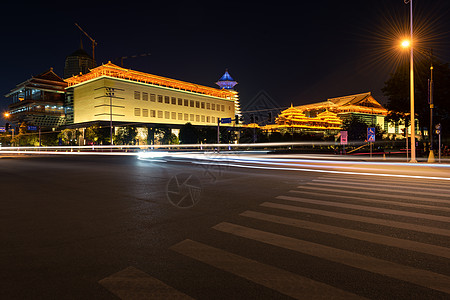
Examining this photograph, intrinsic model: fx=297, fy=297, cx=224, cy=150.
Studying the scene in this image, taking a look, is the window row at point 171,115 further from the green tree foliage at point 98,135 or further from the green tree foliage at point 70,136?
the green tree foliage at point 70,136

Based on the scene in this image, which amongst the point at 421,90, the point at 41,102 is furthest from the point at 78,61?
the point at 421,90

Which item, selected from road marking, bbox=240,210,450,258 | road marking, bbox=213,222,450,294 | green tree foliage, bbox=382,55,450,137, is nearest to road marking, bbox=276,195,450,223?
road marking, bbox=240,210,450,258

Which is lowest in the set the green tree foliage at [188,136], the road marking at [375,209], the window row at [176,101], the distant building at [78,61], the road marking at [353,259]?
the road marking at [375,209]

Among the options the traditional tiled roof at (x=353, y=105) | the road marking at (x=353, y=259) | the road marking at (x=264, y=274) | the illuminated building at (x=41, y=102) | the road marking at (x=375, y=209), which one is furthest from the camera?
the traditional tiled roof at (x=353, y=105)

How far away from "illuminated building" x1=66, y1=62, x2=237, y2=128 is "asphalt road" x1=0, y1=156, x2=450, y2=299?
2518 inches

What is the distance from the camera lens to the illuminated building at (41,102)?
9662 centimetres

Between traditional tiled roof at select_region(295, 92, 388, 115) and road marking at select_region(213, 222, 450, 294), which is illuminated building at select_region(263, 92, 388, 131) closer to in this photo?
traditional tiled roof at select_region(295, 92, 388, 115)

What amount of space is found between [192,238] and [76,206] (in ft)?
12.7

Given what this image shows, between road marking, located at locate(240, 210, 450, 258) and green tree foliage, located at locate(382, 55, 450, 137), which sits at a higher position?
green tree foliage, located at locate(382, 55, 450, 137)

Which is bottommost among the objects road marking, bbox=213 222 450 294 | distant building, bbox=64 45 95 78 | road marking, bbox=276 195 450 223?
road marking, bbox=276 195 450 223

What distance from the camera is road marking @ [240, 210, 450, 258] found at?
13.1 ft

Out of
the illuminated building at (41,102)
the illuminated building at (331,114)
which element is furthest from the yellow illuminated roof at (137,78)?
the illuminated building at (331,114)

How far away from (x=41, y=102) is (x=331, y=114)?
99.1 meters

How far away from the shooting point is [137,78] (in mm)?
81250
